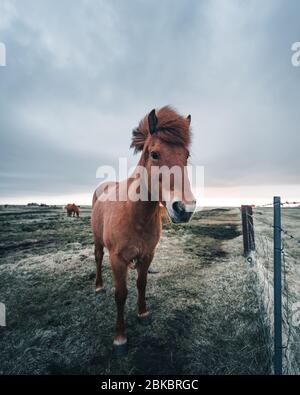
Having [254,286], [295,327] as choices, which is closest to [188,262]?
[254,286]

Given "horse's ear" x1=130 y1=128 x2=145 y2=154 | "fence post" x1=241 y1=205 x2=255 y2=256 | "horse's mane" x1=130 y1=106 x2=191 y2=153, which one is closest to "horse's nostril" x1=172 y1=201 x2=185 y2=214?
"horse's mane" x1=130 y1=106 x2=191 y2=153

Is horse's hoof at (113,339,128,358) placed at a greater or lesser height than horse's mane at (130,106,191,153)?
lesser

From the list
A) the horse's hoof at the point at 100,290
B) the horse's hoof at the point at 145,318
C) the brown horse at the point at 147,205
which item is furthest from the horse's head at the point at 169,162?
the horse's hoof at the point at 100,290

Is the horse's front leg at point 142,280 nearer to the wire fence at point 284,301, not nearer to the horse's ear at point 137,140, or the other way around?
the horse's ear at point 137,140

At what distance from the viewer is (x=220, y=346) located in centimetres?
347

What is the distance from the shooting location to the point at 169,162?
272 centimetres

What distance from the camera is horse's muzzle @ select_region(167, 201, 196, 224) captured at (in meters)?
2.43

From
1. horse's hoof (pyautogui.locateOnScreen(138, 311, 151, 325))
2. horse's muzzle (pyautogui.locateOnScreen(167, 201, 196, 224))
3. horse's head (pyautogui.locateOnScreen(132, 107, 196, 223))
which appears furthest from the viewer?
horse's hoof (pyautogui.locateOnScreen(138, 311, 151, 325))

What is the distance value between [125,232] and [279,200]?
2242 mm

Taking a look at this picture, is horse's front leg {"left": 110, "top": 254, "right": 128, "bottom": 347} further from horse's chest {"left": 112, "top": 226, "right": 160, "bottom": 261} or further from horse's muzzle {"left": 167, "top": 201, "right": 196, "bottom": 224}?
horse's muzzle {"left": 167, "top": 201, "right": 196, "bottom": 224}

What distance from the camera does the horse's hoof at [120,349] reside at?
3316mm

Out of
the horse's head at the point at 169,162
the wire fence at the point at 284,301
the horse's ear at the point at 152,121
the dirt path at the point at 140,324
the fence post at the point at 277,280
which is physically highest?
the horse's ear at the point at 152,121
